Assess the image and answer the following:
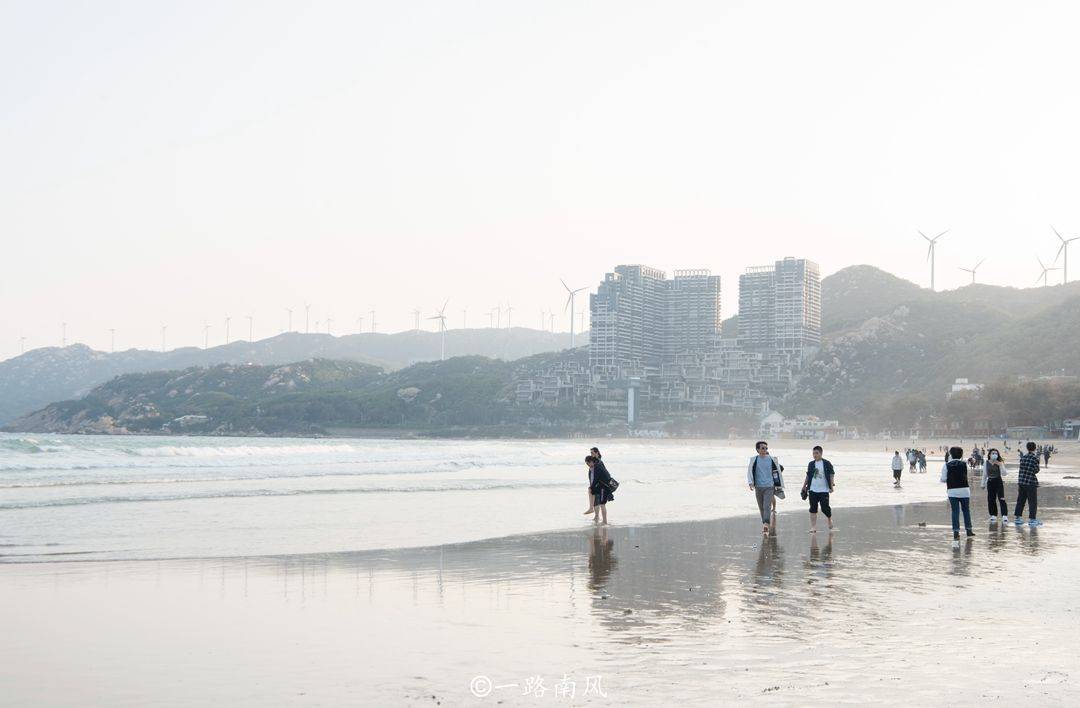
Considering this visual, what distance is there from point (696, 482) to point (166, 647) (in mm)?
33976

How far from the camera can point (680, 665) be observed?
8172mm

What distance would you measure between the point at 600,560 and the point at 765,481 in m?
5.51

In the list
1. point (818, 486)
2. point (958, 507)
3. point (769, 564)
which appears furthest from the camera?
point (818, 486)

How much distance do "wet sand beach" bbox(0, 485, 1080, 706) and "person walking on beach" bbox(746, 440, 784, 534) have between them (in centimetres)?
257

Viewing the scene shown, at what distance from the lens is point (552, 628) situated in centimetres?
986

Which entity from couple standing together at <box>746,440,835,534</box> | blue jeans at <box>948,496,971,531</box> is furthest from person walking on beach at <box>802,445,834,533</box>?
blue jeans at <box>948,496,971,531</box>

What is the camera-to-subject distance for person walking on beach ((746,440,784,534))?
19359mm

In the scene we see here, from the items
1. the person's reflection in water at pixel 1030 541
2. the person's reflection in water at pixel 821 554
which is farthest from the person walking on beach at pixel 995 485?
the person's reflection in water at pixel 821 554

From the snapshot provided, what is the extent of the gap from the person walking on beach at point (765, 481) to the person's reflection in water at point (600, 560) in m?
3.24

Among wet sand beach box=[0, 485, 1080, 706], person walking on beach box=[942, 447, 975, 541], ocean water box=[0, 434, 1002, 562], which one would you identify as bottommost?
ocean water box=[0, 434, 1002, 562]

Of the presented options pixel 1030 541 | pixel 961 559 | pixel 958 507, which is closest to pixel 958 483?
pixel 958 507

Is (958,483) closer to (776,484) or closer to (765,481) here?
(776,484)

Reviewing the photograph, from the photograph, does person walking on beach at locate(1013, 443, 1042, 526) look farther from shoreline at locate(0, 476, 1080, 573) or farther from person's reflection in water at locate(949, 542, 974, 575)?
person's reflection in water at locate(949, 542, 974, 575)

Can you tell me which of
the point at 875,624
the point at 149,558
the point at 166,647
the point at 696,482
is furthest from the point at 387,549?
the point at 696,482
